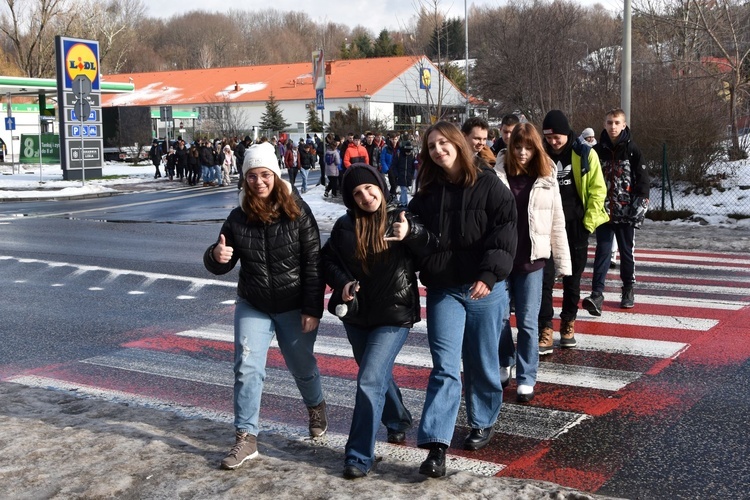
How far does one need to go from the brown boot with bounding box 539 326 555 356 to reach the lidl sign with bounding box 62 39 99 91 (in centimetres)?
3051

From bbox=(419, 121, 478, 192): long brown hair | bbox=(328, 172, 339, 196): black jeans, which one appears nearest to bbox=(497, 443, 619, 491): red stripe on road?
bbox=(419, 121, 478, 192): long brown hair

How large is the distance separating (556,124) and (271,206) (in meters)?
3.00

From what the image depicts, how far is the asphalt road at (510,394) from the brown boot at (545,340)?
0.14 metres

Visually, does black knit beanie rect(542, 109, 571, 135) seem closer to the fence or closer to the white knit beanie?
the white knit beanie

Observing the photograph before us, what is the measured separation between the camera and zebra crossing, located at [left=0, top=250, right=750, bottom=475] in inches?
217

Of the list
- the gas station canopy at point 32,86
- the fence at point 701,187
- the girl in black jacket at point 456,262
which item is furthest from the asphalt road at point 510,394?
the gas station canopy at point 32,86

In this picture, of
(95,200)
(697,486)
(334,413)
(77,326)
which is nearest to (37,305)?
(77,326)

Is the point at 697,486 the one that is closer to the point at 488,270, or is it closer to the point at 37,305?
the point at 488,270

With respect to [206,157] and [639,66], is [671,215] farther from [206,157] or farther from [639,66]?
[206,157]

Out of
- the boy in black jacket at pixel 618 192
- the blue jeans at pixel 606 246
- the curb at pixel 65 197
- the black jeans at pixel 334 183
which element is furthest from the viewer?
the curb at pixel 65 197

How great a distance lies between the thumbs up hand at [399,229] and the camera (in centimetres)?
439

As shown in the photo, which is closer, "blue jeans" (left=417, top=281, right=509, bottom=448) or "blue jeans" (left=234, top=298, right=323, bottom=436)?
"blue jeans" (left=417, top=281, right=509, bottom=448)

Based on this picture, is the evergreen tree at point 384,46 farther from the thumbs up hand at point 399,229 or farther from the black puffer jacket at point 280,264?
the thumbs up hand at point 399,229

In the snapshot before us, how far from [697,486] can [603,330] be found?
3692 millimetres
